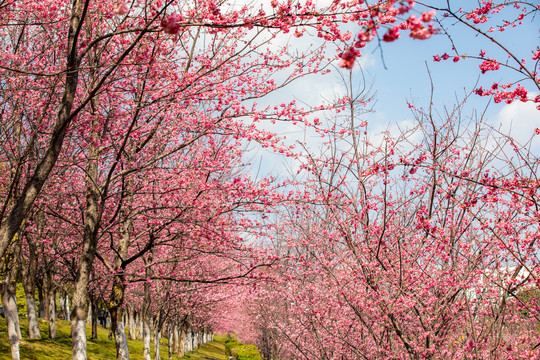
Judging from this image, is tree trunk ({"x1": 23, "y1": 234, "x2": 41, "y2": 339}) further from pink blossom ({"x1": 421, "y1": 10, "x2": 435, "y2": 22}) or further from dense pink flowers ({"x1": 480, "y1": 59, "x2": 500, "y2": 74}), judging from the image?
pink blossom ({"x1": 421, "y1": 10, "x2": 435, "y2": 22})

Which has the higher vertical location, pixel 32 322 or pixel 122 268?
pixel 122 268

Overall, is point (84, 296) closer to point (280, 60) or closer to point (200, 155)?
point (200, 155)

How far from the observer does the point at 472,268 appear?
7.51 metres

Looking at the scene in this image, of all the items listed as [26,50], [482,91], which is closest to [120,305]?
[26,50]

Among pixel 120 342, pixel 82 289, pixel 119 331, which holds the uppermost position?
pixel 82 289

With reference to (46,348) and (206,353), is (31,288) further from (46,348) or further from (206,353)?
(206,353)

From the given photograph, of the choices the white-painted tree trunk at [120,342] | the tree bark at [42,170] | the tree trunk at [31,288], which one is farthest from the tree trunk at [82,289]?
the tree trunk at [31,288]

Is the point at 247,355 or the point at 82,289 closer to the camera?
the point at 82,289

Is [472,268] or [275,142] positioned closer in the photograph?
[472,268]

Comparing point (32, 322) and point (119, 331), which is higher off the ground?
point (32, 322)

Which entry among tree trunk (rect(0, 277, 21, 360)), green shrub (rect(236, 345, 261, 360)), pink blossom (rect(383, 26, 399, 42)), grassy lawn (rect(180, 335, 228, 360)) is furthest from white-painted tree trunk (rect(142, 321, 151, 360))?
pink blossom (rect(383, 26, 399, 42))

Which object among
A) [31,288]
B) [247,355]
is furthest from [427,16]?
[247,355]

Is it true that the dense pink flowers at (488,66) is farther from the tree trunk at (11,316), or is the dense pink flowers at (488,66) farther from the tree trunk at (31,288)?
the tree trunk at (31,288)

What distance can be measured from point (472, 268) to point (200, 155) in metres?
7.38
